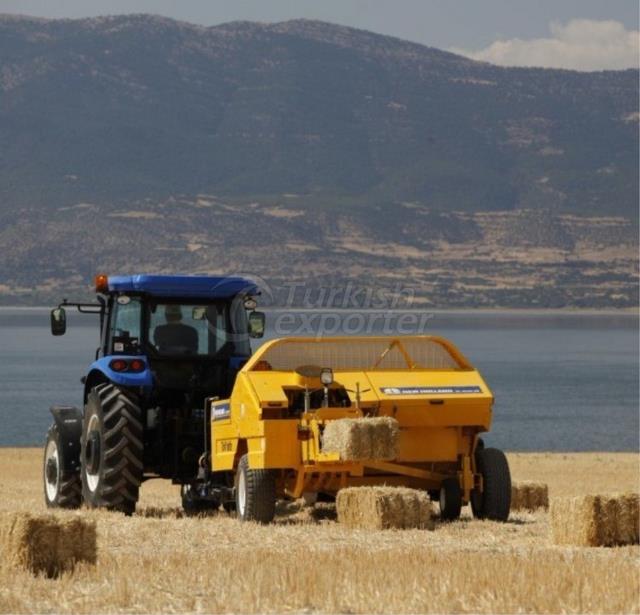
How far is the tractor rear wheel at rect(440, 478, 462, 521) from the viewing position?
16297mm

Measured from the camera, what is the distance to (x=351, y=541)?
46.7 feet

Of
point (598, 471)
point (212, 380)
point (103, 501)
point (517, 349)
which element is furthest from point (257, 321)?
point (517, 349)

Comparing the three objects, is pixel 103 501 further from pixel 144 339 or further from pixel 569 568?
pixel 569 568

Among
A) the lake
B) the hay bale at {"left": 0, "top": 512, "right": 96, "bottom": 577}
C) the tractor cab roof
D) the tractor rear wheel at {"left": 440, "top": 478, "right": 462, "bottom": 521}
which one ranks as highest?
the tractor cab roof

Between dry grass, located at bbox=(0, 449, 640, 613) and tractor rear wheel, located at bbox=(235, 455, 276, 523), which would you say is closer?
dry grass, located at bbox=(0, 449, 640, 613)

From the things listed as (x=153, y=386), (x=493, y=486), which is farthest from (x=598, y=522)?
(x=153, y=386)

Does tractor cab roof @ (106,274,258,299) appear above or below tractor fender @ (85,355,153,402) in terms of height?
above

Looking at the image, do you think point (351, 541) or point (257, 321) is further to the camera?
point (257, 321)

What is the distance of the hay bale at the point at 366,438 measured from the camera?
587 inches

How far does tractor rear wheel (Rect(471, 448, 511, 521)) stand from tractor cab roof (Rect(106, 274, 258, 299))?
3.50m

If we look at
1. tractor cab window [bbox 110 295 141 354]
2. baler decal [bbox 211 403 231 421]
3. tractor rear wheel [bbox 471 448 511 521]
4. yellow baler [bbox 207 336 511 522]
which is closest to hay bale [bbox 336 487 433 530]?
yellow baler [bbox 207 336 511 522]

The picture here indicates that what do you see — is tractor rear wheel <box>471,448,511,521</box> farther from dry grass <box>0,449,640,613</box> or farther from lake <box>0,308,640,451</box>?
lake <box>0,308,640,451</box>

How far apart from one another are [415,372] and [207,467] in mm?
2479

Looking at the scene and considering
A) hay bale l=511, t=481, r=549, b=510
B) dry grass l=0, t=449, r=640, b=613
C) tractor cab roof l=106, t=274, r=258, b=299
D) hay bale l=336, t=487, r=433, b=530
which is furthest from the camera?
hay bale l=511, t=481, r=549, b=510
